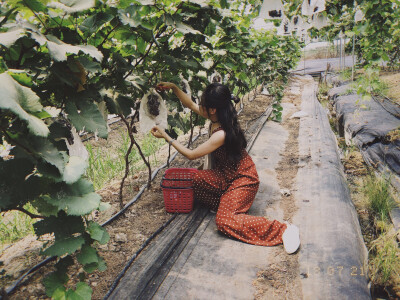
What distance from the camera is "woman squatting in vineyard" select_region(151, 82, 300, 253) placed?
2180 mm

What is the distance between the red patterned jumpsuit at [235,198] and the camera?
2.18 meters

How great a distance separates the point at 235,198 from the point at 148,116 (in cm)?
89

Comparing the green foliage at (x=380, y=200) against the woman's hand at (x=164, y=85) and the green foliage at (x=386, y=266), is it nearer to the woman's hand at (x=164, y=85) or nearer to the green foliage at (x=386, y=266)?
the green foliage at (x=386, y=266)

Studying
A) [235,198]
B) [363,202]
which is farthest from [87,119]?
[363,202]

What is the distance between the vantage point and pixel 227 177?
2.53 meters

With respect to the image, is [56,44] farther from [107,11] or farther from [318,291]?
[318,291]

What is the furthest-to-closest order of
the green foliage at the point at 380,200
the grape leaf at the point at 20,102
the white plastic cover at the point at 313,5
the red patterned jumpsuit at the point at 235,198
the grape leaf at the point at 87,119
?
the green foliage at the point at 380,200, the red patterned jumpsuit at the point at 235,198, the white plastic cover at the point at 313,5, the grape leaf at the point at 87,119, the grape leaf at the point at 20,102

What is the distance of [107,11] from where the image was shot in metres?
1.34

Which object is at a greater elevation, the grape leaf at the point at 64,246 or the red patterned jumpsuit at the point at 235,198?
the grape leaf at the point at 64,246

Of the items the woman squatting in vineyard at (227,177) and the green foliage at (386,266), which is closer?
the green foliage at (386,266)

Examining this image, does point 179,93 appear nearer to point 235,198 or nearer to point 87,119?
point 235,198

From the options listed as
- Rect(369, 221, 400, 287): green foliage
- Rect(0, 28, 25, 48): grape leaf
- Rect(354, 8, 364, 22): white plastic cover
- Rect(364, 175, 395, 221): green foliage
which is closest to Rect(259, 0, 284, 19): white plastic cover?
Rect(0, 28, 25, 48): grape leaf

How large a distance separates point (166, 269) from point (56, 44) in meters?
1.36

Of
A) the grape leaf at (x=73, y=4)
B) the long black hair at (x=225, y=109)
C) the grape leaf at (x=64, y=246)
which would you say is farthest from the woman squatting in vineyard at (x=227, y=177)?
the grape leaf at (x=64, y=246)
